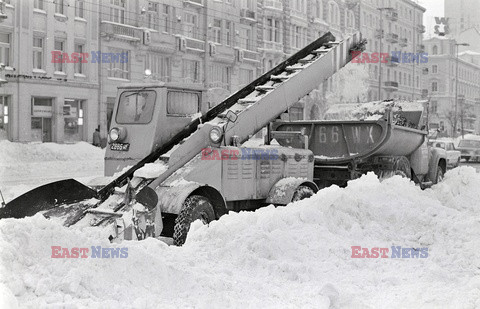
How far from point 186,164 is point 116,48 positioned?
28.1 m

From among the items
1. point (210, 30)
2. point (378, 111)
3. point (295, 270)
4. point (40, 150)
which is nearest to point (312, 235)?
point (295, 270)

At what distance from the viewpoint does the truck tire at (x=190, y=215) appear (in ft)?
26.8

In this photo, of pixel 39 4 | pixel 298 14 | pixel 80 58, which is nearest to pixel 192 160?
pixel 39 4

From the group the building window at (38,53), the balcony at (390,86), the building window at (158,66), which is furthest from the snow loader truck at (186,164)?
the balcony at (390,86)

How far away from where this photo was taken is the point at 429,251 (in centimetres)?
846

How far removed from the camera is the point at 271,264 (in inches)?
274

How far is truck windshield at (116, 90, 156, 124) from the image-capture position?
976 centimetres

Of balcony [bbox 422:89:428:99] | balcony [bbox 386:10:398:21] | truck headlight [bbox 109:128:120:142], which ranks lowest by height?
A: truck headlight [bbox 109:128:120:142]

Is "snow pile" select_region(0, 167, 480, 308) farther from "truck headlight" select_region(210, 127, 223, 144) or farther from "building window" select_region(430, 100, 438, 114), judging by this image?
"building window" select_region(430, 100, 438, 114)

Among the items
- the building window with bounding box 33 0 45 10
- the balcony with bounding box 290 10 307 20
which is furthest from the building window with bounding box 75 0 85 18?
the balcony with bounding box 290 10 307 20

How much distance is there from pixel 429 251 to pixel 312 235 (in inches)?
70.1

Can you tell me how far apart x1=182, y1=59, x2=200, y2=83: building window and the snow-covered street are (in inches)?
1205

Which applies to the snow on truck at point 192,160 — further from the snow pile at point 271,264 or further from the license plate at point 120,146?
the snow pile at point 271,264

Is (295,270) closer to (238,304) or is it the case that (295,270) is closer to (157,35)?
(238,304)
